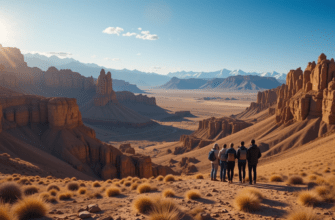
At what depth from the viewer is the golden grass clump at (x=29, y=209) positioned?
21.5 feet

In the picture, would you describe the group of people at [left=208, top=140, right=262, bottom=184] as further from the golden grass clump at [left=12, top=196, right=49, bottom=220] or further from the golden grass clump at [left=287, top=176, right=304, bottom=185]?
the golden grass clump at [left=12, top=196, right=49, bottom=220]

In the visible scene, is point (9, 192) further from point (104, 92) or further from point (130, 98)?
point (130, 98)

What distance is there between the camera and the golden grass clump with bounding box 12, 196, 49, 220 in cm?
655

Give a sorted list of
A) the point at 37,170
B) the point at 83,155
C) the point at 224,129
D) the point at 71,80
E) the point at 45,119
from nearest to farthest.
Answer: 1. the point at 37,170
2. the point at 83,155
3. the point at 45,119
4. the point at 224,129
5. the point at 71,80

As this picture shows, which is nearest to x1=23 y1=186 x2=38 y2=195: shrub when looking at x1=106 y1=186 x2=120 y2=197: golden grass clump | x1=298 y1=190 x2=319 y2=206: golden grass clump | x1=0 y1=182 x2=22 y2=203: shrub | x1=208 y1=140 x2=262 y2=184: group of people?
x1=0 y1=182 x2=22 y2=203: shrub

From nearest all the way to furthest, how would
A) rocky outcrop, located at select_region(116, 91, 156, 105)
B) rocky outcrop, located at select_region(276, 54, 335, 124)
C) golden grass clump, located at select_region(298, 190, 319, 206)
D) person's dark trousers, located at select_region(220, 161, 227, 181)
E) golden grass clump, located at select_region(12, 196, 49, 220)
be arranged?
golden grass clump, located at select_region(12, 196, 49, 220) → golden grass clump, located at select_region(298, 190, 319, 206) → person's dark trousers, located at select_region(220, 161, 227, 181) → rocky outcrop, located at select_region(276, 54, 335, 124) → rocky outcrop, located at select_region(116, 91, 156, 105)

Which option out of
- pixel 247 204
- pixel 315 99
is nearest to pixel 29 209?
→ pixel 247 204

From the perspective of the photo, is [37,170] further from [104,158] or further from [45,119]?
[45,119]

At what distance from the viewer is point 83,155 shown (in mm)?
29000

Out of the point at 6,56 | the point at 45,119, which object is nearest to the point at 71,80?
the point at 6,56

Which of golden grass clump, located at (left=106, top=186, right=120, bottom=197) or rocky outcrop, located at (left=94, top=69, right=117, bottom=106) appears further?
rocky outcrop, located at (left=94, top=69, right=117, bottom=106)

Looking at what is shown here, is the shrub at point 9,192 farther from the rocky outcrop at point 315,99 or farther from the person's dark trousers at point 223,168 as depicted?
the rocky outcrop at point 315,99

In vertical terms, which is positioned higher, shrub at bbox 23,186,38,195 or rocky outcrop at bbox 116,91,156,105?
rocky outcrop at bbox 116,91,156,105

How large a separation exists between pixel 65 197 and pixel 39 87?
102775 millimetres
